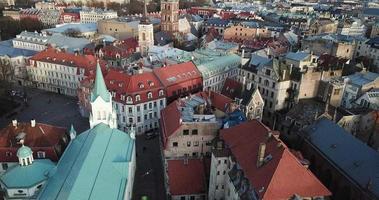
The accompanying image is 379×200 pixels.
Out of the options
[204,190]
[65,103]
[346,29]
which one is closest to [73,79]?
[65,103]

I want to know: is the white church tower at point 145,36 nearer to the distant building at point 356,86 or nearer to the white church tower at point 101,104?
the white church tower at point 101,104

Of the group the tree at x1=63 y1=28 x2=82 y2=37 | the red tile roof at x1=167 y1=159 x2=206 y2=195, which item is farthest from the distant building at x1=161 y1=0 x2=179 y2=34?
the red tile roof at x1=167 y1=159 x2=206 y2=195

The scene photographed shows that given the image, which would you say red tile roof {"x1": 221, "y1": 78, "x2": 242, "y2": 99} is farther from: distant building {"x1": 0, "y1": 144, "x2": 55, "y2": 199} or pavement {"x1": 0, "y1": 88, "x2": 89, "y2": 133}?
distant building {"x1": 0, "y1": 144, "x2": 55, "y2": 199}

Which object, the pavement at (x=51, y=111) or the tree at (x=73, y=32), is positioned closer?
the pavement at (x=51, y=111)

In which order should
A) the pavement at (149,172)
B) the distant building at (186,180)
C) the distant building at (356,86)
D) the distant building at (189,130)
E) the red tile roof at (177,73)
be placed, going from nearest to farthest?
the distant building at (186,180), the pavement at (149,172), the distant building at (189,130), the distant building at (356,86), the red tile roof at (177,73)

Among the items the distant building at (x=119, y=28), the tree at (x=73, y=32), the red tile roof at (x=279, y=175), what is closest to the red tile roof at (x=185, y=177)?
the red tile roof at (x=279, y=175)

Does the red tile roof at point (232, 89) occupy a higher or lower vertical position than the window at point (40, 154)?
higher

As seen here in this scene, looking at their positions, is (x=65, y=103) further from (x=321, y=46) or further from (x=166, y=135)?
(x=321, y=46)
